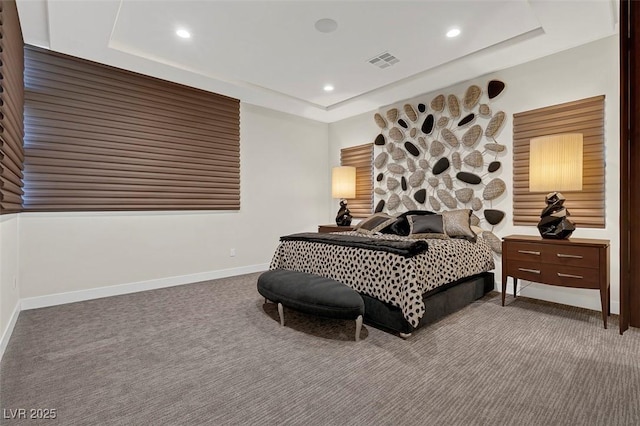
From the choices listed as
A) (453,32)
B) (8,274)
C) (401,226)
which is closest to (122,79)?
(8,274)

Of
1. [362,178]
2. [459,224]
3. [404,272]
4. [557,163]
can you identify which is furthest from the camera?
[362,178]

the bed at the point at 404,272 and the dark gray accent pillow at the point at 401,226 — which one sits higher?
the dark gray accent pillow at the point at 401,226

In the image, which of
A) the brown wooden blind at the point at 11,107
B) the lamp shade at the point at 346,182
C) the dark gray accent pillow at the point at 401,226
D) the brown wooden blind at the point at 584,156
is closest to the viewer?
the brown wooden blind at the point at 11,107

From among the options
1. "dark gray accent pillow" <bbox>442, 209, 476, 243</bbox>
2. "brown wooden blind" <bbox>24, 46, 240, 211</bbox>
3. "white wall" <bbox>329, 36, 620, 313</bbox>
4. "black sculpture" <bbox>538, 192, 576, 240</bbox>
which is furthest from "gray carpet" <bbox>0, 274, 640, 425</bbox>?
"brown wooden blind" <bbox>24, 46, 240, 211</bbox>

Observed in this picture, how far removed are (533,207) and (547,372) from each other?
2147 millimetres

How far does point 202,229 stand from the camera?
4.52m

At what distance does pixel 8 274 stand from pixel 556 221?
4.92 m

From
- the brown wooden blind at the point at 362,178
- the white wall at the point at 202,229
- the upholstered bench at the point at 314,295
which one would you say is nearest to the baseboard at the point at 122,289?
the white wall at the point at 202,229

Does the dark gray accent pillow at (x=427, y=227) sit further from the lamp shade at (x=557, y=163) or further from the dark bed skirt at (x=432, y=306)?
the lamp shade at (x=557, y=163)

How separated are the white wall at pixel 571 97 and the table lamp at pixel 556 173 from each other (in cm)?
48

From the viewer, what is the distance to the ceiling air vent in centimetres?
355

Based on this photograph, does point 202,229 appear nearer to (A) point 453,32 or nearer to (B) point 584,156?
(A) point 453,32

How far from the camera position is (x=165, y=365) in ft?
6.82

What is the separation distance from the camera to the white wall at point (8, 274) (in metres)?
2.34
